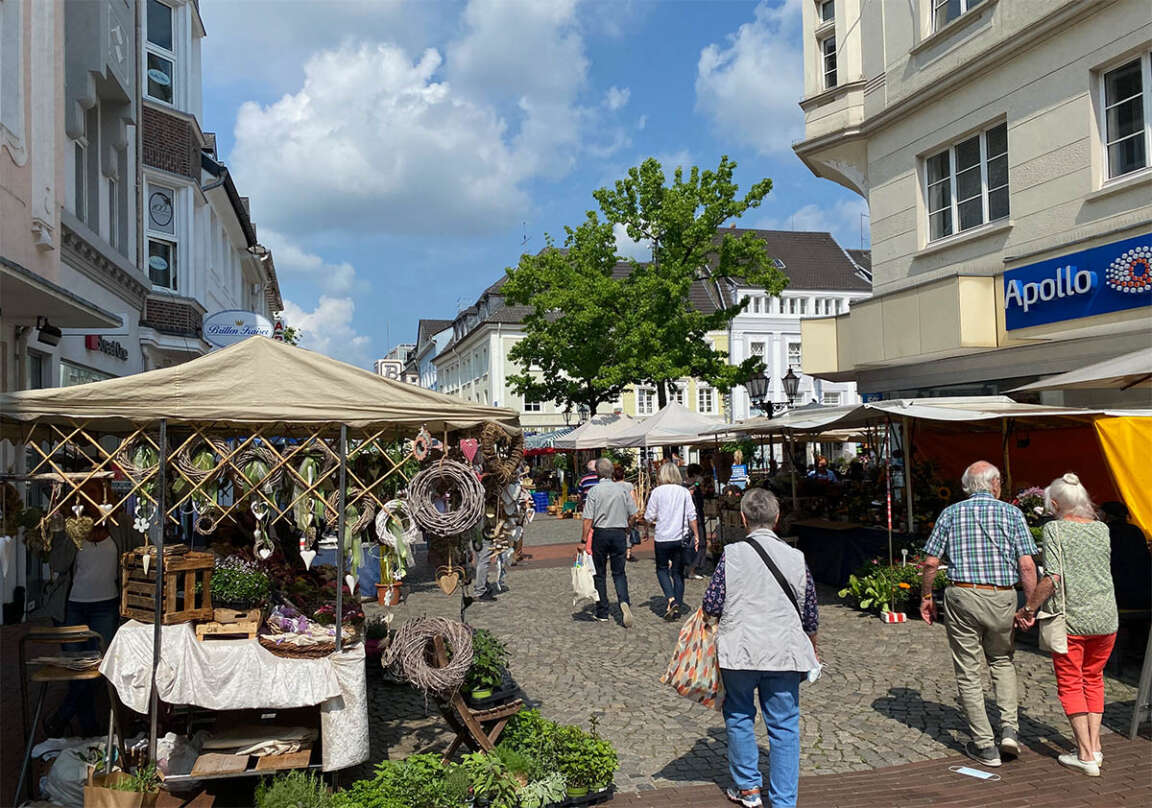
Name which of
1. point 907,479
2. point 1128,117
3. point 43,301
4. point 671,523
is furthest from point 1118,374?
point 43,301

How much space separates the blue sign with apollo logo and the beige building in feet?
0.07

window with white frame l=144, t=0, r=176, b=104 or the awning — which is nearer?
the awning

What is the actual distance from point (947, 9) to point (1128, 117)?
14.1 ft

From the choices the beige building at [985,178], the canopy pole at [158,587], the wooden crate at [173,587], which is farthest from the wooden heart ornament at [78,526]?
the beige building at [985,178]

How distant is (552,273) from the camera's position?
29.0 m

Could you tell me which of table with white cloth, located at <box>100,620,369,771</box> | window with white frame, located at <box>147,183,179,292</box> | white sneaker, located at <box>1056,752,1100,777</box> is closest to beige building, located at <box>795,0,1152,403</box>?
Answer: white sneaker, located at <box>1056,752,1100,777</box>

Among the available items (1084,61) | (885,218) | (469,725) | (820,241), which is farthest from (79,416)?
(820,241)

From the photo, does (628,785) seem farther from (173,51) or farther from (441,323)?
(441,323)

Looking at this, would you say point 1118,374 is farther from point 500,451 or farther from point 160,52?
point 160,52

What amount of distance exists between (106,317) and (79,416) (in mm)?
6387

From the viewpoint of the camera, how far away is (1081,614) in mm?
5375

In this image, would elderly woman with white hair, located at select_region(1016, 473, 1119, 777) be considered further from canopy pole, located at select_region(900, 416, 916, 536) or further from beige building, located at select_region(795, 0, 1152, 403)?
beige building, located at select_region(795, 0, 1152, 403)

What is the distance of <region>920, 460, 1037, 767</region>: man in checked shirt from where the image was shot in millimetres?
5457

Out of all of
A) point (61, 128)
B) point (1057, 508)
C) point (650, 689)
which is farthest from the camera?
point (61, 128)
